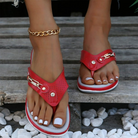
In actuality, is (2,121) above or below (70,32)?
below

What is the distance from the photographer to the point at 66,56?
1.12 meters

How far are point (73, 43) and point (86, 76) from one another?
47cm

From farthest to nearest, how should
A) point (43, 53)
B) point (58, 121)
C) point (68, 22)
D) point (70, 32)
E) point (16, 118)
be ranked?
point (68, 22) → point (70, 32) → point (16, 118) → point (43, 53) → point (58, 121)

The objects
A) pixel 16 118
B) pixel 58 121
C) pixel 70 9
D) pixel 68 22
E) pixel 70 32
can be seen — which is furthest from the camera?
pixel 70 9

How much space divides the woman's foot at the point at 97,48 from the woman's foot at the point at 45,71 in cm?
12

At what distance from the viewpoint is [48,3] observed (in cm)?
81

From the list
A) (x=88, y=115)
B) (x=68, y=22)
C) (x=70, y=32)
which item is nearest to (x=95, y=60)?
(x=88, y=115)

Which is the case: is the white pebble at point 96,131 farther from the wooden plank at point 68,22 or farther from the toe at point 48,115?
the wooden plank at point 68,22

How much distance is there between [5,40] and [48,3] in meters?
0.60

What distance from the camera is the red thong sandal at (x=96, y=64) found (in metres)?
0.82

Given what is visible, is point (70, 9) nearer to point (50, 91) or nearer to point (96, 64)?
point (96, 64)

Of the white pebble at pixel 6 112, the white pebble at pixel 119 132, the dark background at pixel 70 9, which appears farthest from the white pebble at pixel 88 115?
the dark background at pixel 70 9

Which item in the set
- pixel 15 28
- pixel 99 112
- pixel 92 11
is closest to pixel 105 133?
pixel 99 112

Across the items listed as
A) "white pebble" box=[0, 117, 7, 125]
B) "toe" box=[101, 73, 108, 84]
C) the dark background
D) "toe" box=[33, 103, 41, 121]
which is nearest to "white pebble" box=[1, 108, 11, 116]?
"white pebble" box=[0, 117, 7, 125]
